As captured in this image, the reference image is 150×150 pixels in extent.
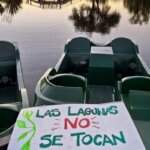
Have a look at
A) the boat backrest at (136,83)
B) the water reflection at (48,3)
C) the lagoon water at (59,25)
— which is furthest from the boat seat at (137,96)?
the water reflection at (48,3)

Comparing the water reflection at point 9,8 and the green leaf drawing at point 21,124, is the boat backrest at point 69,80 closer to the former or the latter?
the green leaf drawing at point 21,124

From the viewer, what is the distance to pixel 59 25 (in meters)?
9.47

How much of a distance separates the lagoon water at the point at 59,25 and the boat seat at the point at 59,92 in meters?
1.63

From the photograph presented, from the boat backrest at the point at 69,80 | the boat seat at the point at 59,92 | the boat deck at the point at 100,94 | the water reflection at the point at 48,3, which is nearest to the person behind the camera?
the boat seat at the point at 59,92

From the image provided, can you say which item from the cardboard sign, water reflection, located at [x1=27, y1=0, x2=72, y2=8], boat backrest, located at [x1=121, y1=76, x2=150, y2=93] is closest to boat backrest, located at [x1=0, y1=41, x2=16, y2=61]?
boat backrest, located at [x1=121, y1=76, x2=150, y2=93]

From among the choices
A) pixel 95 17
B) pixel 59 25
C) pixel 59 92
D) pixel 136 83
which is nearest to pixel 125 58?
pixel 136 83

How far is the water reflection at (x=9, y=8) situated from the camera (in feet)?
33.5

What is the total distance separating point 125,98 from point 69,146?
6.03ft

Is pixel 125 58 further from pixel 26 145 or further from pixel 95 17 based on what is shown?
pixel 95 17

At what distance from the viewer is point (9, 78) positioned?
15.9ft

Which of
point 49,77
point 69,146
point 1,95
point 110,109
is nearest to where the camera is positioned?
point 69,146

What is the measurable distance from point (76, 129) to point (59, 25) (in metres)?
7.66

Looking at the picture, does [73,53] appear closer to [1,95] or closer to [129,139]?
[1,95]

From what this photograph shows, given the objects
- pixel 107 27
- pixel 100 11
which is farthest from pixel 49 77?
pixel 100 11
